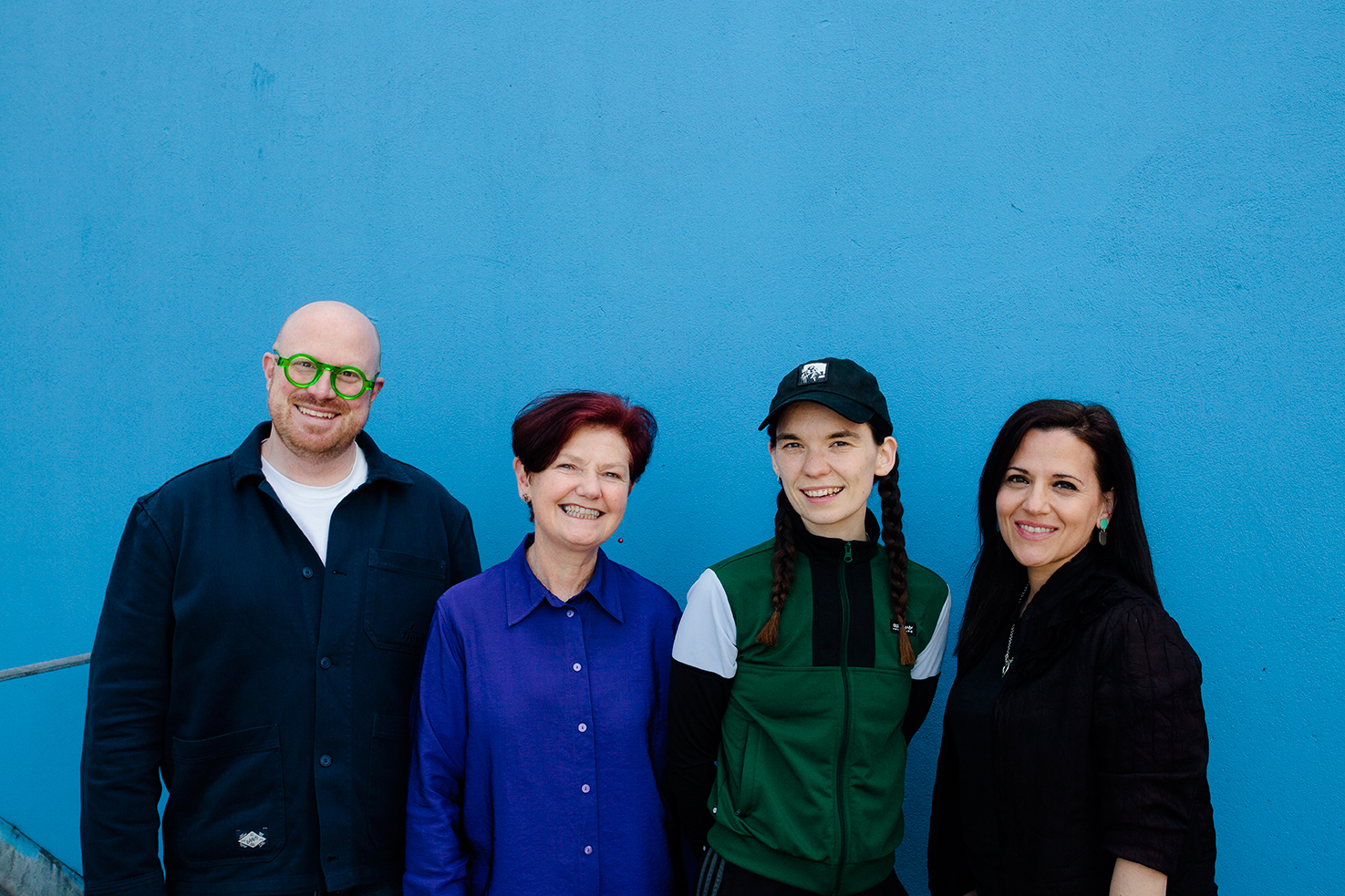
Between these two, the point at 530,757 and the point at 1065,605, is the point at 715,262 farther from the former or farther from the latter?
the point at 530,757

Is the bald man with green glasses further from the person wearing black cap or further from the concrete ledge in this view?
the concrete ledge

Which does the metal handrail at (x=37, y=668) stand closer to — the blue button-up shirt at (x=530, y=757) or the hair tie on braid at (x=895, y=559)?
the blue button-up shirt at (x=530, y=757)

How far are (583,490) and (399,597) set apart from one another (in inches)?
23.7

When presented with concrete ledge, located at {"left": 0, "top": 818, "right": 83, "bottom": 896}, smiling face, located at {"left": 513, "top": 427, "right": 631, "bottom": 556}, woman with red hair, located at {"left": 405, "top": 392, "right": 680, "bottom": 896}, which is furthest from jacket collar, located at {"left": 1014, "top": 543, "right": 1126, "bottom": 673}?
concrete ledge, located at {"left": 0, "top": 818, "right": 83, "bottom": 896}

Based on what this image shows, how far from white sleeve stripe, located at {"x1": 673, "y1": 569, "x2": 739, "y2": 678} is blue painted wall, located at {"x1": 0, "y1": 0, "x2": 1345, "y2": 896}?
84 centimetres

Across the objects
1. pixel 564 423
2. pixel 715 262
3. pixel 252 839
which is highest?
pixel 715 262

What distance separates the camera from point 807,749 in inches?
73.2

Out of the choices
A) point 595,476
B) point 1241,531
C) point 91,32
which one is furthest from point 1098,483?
point 91,32

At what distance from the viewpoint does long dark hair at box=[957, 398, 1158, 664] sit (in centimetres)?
Result: 185

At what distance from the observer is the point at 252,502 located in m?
2.04

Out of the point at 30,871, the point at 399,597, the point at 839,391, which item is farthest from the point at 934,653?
the point at 30,871

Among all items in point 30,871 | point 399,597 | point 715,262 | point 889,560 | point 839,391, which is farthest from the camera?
point 30,871

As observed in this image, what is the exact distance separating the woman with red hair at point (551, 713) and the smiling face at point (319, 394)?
447 millimetres

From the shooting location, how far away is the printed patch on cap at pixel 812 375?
1.96 meters
